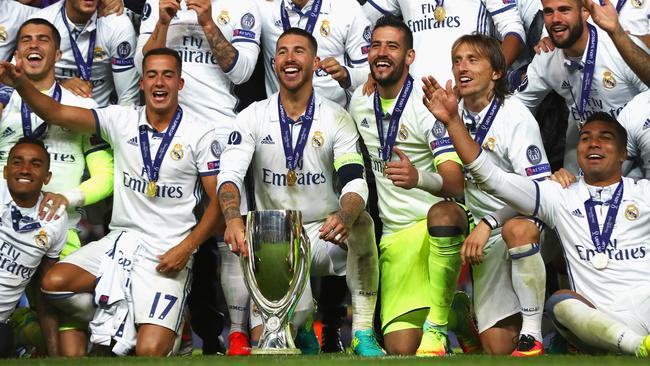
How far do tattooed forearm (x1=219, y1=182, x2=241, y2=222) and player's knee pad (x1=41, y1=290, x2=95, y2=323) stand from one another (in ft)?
3.43

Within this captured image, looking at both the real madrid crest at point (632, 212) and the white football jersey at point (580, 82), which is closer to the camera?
the real madrid crest at point (632, 212)

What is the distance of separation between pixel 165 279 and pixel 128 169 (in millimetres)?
775

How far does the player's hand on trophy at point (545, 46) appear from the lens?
26.2 ft

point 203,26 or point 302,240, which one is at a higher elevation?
point 203,26

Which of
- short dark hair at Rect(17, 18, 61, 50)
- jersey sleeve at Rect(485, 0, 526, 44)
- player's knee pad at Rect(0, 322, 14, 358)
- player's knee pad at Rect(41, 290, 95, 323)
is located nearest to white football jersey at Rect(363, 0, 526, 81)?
jersey sleeve at Rect(485, 0, 526, 44)

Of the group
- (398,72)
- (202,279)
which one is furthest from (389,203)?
(202,279)

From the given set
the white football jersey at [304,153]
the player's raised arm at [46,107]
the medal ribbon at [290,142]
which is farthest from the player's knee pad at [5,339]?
the medal ribbon at [290,142]

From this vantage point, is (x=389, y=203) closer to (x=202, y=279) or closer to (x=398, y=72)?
(x=398, y=72)

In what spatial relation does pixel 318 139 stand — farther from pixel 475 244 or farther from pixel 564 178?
pixel 564 178

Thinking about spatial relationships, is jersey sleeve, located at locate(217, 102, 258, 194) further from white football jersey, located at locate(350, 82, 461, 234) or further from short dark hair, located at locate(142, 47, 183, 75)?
white football jersey, located at locate(350, 82, 461, 234)

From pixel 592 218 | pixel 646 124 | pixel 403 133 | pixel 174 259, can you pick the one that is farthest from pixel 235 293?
pixel 646 124

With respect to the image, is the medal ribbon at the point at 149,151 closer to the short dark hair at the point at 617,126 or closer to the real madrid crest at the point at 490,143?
the real madrid crest at the point at 490,143

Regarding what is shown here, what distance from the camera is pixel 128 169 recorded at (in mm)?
7891

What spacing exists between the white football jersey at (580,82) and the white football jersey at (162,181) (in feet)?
7.35
